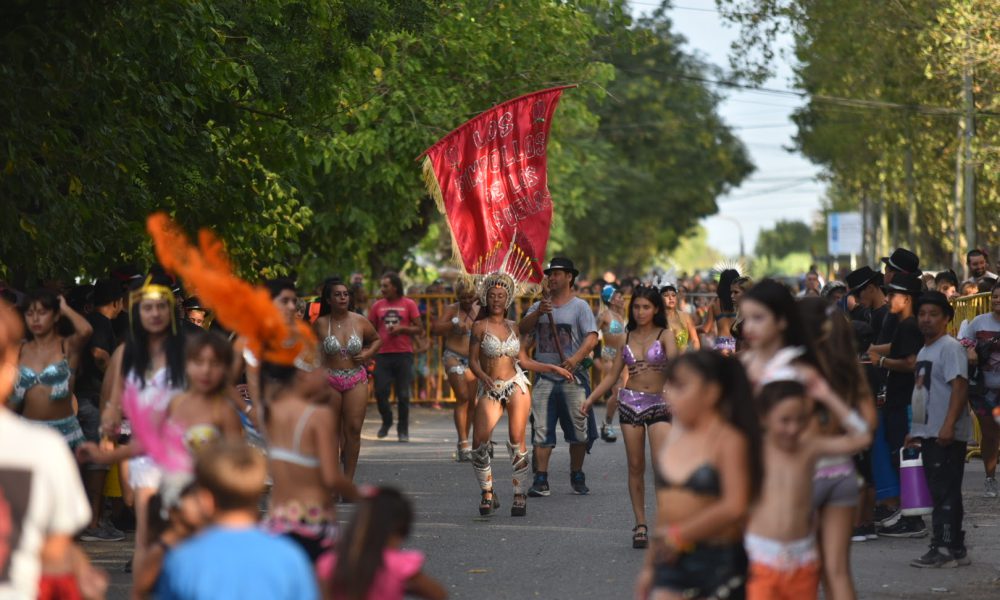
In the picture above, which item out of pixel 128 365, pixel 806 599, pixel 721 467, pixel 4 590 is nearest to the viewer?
pixel 4 590

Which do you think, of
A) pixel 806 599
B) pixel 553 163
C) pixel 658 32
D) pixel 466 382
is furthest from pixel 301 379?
pixel 658 32

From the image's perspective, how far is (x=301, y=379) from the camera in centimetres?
659

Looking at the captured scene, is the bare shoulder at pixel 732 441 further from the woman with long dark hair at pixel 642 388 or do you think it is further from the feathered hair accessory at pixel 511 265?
the feathered hair accessory at pixel 511 265

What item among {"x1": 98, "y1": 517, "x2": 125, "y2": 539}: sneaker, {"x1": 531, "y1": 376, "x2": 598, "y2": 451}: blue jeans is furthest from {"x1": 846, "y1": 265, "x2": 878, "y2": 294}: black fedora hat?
{"x1": 98, "y1": 517, "x2": 125, "y2": 539}: sneaker

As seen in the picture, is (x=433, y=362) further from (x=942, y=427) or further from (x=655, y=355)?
(x=942, y=427)

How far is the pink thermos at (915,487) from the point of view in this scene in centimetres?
1043

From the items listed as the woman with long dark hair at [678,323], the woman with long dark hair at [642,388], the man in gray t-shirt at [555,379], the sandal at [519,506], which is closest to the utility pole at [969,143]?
the woman with long dark hair at [678,323]

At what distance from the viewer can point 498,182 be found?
15.5 m

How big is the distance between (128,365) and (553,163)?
79.1ft

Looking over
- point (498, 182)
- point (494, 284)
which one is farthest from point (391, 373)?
point (494, 284)

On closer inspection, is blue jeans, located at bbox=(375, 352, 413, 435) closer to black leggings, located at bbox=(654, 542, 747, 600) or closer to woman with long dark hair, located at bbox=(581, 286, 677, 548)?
woman with long dark hair, located at bbox=(581, 286, 677, 548)

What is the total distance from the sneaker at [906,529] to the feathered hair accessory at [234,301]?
592 centimetres

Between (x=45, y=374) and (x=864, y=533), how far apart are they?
5.58 meters

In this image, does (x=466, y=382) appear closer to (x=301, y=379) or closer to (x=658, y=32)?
(x=301, y=379)
